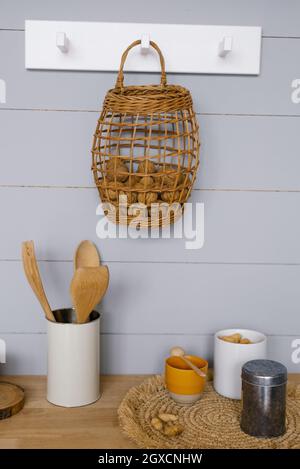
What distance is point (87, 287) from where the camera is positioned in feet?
2.64

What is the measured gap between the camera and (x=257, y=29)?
0.92 m

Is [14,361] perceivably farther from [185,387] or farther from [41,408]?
[185,387]

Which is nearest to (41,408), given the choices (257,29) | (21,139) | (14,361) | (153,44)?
(14,361)

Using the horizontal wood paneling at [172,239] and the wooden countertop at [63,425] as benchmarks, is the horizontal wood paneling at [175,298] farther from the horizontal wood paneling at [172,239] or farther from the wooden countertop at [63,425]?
the wooden countertop at [63,425]

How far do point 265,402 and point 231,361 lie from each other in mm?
123

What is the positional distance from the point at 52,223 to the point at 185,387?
0.39 meters

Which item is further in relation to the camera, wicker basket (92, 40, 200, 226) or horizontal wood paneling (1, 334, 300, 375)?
horizontal wood paneling (1, 334, 300, 375)

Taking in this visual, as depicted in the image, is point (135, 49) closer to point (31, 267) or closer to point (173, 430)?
point (31, 267)

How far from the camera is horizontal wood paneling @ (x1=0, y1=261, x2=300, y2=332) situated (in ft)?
3.17

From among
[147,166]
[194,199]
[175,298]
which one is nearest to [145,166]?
[147,166]

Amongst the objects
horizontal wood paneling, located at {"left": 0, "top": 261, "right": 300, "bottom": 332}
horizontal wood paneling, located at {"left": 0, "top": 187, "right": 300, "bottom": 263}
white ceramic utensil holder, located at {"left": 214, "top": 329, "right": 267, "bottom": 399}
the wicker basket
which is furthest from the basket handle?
white ceramic utensil holder, located at {"left": 214, "top": 329, "right": 267, "bottom": 399}

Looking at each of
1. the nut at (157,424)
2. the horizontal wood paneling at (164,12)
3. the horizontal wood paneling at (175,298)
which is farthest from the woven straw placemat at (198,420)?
the horizontal wood paneling at (164,12)

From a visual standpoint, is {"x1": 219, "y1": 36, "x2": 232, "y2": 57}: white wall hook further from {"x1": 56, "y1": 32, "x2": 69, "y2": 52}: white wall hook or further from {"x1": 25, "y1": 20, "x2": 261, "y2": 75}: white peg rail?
{"x1": 56, "y1": 32, "x2": 69, "y2": 52}: white wall hook
